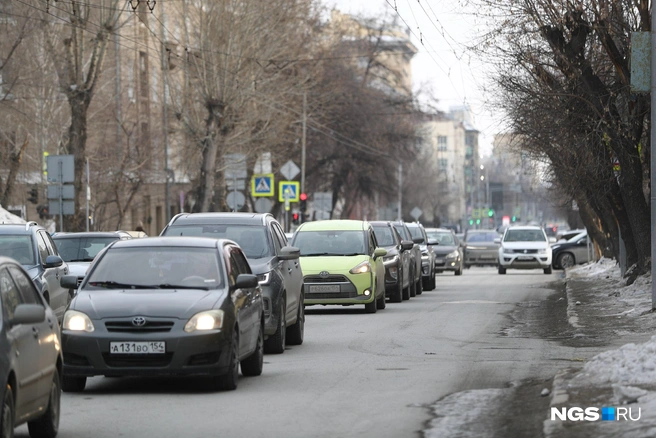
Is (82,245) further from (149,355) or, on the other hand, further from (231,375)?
(149,355)

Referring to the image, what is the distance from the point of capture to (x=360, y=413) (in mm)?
10672

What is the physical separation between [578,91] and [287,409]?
52.0 feet

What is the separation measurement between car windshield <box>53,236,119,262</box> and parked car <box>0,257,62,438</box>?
1457 cm

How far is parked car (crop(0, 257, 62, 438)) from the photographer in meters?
8.13

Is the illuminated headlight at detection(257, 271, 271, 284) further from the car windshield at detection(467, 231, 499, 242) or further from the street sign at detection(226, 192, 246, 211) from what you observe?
the car windshield at detection(467, 231, 499, 242)

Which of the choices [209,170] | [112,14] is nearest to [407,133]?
[209,170]

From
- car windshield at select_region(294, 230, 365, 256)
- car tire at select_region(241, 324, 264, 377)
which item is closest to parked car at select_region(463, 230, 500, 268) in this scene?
car windshield at select_region(294, 230, 365, 256)

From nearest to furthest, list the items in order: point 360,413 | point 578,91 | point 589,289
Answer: point 360,413, point 578,91, point 589,289

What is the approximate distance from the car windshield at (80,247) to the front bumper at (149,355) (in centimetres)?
1243

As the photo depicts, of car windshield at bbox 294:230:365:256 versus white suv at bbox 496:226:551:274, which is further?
white suv at bbox 496:226:551:274

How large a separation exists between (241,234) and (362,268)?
24.1 ft

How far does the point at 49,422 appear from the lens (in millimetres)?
9250

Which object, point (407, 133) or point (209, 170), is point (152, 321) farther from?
point (407, 133)

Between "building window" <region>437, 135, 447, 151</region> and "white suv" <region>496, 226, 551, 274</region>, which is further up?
"building window" <region>437, 135, 447, 151</region>
